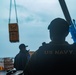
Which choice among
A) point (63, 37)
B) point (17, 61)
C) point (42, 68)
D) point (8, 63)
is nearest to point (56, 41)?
point (63, 37)

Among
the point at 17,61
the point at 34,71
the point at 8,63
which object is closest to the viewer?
the point at 34,71

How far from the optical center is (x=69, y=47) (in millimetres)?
3824

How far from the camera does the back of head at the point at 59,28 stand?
12.9 ft

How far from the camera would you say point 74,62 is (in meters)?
3.79

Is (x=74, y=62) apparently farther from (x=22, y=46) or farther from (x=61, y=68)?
(x=22, y=46)

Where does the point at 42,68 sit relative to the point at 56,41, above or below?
below

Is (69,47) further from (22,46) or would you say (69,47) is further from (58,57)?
(22,46)

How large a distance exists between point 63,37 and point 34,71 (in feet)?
1.69

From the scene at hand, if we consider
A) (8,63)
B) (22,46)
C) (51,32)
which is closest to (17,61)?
(22,46)

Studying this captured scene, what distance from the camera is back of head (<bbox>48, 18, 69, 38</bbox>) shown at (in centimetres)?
394

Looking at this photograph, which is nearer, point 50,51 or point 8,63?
point 50,51

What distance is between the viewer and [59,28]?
396cm

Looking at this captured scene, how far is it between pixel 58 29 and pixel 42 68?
1.63 feet

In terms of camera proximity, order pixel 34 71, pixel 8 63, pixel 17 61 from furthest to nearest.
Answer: pixel 8 63 → pixel 17 61 → pixel 34 71
